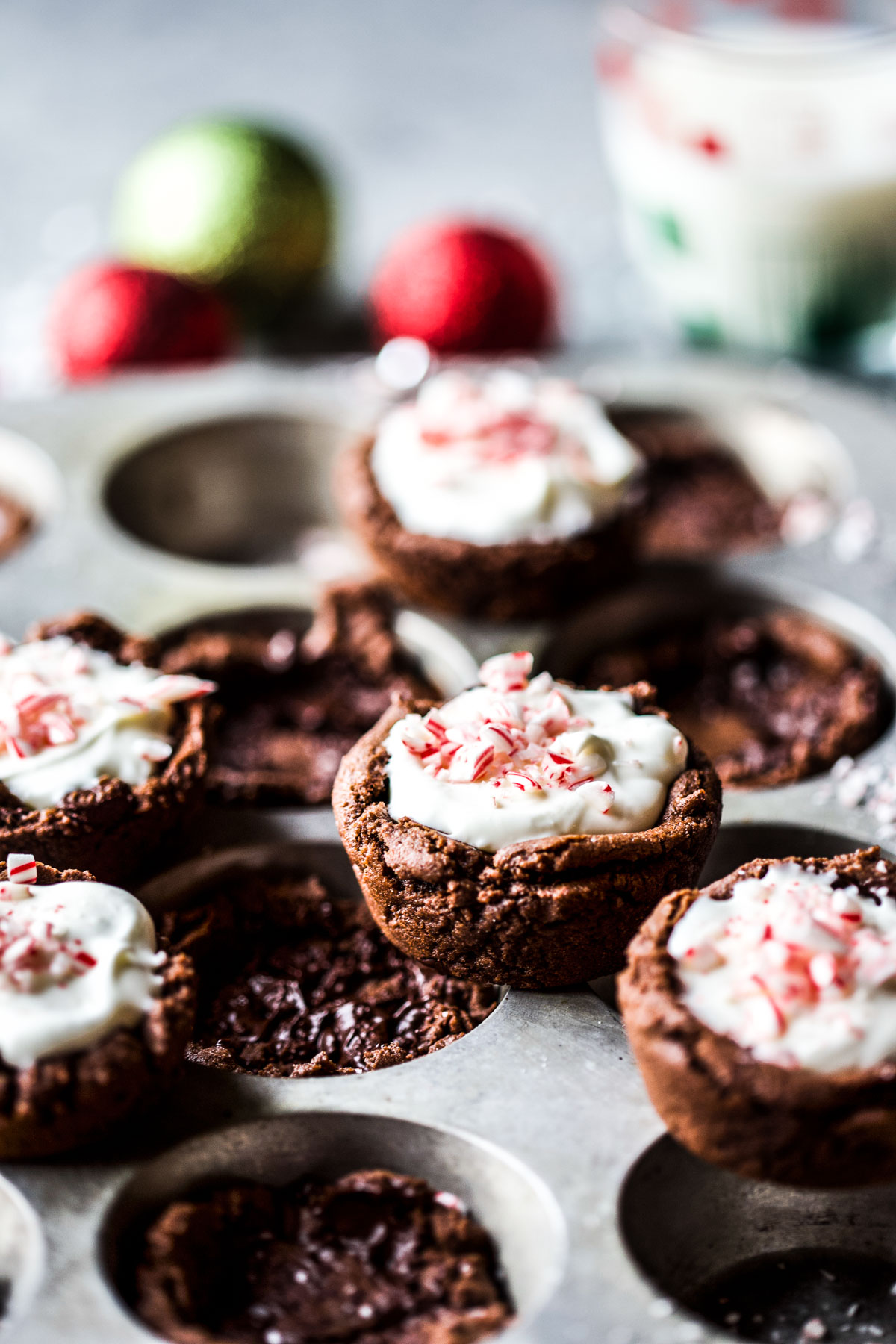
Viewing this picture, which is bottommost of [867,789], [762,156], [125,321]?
[867,789]

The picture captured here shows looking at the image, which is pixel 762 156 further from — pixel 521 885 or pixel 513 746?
pixel 521 885

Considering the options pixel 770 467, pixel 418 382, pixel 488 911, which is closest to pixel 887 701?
pixel 770 467

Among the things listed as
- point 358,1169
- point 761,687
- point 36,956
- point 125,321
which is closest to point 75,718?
point 36,956

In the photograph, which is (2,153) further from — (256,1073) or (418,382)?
(256,1073)

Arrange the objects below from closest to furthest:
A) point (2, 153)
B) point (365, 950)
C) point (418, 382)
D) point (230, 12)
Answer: point (365, 950), point (418, 382), point (2, 153), point (230, 12)

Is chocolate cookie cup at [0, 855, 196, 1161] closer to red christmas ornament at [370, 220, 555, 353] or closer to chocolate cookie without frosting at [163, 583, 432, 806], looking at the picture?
chocolate cookie without frosting at [163, 583, 432, 806]

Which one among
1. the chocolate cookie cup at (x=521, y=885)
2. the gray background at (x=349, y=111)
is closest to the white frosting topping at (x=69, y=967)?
the chocolate cookie cup at (x=521, y=885)

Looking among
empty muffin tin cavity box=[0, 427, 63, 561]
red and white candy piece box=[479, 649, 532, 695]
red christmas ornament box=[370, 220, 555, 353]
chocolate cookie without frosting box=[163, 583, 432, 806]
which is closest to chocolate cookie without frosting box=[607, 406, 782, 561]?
red christmas ornament box=[370, 220, 555, 353]
